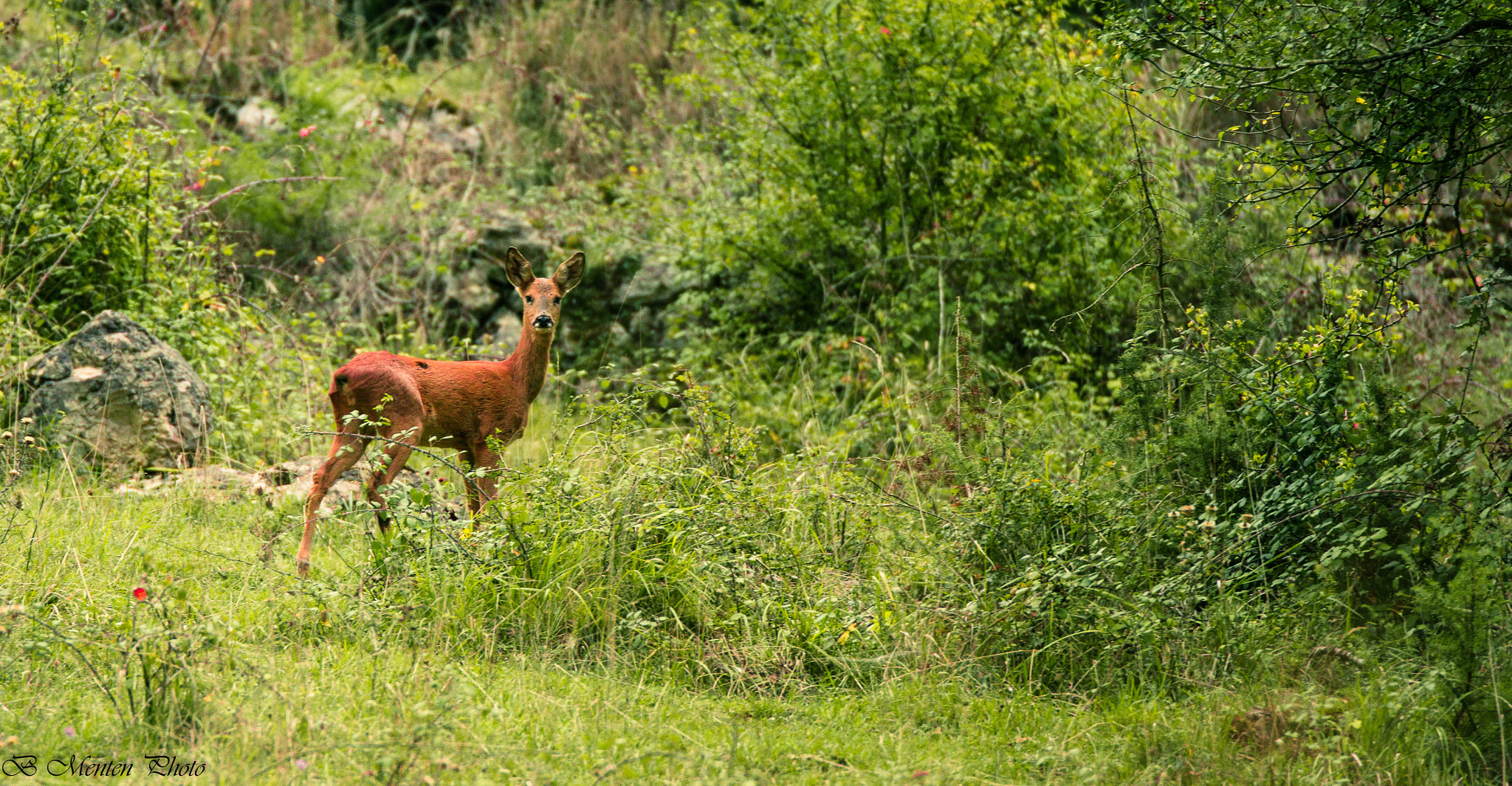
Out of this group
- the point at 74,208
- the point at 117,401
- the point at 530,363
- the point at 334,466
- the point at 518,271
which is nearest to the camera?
the point at 334,466

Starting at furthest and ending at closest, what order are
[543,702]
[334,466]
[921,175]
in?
[921,175], [334,466], [543,702]

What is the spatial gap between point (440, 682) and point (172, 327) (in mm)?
4942

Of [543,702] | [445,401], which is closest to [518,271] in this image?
[445,401]

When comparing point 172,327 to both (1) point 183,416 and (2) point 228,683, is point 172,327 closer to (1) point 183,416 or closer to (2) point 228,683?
(1) point 183,416

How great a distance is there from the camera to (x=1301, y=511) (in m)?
4.75

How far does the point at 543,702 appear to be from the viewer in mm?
4129

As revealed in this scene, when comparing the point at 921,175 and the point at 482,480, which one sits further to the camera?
the point at 921,175

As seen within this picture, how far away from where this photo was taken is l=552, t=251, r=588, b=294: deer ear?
6.23 m

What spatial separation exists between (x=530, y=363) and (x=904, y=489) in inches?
79.6

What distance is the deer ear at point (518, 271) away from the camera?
6156mm

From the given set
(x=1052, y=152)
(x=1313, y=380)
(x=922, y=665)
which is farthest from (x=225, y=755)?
(x=1052, y=152)

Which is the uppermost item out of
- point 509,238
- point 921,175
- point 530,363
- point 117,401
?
point 921,175

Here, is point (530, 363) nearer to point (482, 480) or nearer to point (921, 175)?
point (482, 480)

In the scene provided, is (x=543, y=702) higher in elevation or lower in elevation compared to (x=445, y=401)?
lower
